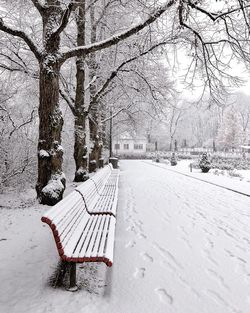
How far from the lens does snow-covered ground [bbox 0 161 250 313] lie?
3117 millimetres

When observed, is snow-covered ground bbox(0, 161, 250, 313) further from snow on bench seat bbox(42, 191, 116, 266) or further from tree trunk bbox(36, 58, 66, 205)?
tree trunk bbox(36, 58, 66, 205)

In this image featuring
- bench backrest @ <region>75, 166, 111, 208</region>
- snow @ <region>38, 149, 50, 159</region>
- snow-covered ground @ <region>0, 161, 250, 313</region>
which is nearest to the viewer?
snow-covered ground @ <region>0, 161, 250, 313</region>

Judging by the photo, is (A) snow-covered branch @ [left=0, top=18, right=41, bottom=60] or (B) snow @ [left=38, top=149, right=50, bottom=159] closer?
(A) snow-covered branch @ [left=0, top=18, right=41, bottom=60]

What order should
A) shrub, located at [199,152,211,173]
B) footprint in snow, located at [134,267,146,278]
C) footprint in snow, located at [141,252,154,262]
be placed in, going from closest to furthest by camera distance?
footprint in snow, located at [134,267,146,278] → footprint in snow, located at [141,252,154,262] → shrub, located at [199,152,211,173]

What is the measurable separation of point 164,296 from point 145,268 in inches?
30.4

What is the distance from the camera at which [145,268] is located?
4.04 meters

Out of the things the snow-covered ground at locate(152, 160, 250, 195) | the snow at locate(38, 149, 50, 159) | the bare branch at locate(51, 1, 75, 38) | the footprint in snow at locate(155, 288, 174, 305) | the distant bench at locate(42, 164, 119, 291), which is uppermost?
the bare branch at locate(51, 1, 75, 38)

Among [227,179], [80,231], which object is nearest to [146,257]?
[80,231]

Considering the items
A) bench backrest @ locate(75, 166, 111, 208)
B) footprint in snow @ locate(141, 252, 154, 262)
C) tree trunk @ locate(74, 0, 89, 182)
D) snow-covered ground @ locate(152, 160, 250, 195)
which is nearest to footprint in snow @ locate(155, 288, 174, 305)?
footprint in snow @ locate(141, 252, 154, 262)

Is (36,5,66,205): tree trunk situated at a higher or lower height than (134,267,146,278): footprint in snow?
higher

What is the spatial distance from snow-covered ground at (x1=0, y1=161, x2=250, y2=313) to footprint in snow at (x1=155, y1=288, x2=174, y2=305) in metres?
0.01

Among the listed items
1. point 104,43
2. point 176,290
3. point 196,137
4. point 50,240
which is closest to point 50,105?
point 104,43

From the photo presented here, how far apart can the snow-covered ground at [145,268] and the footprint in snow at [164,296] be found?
11 mm

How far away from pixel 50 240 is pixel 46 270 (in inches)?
51.9
